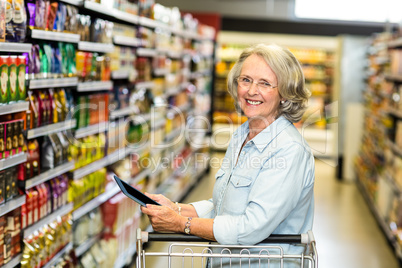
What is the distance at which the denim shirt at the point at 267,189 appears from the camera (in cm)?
219

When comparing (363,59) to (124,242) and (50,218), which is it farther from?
(50,218)

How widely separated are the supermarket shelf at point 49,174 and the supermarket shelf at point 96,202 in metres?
0.43

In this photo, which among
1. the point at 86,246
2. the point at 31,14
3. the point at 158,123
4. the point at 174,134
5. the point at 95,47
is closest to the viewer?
the point at 31,14

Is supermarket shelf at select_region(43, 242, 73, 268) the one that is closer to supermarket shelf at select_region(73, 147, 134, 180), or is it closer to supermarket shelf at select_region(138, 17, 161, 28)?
supermarket shelf at select_region(73, 147, 134, 180)

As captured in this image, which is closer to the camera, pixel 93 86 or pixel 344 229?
pixel 93 86

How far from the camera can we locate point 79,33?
384 centimetres

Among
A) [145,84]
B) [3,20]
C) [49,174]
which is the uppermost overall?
[3,20]

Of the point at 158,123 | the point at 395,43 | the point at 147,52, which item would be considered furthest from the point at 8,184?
the point at 395,43

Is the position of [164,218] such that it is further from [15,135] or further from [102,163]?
[102,163]

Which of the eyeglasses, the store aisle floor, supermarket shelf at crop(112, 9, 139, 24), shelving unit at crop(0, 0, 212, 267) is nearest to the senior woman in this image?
the eyeglasses

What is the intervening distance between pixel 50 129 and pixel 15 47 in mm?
727

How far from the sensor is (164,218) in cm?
229

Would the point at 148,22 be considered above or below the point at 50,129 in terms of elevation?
above

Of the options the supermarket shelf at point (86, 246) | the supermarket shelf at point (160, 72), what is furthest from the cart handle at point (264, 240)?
the supermarket shelf at point (160, 72)
